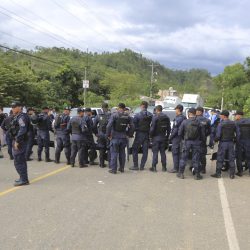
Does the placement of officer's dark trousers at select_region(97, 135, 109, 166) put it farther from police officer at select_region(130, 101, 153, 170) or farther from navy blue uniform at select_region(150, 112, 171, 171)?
navy blue uniform at select_region(150, 112, 171, 171)

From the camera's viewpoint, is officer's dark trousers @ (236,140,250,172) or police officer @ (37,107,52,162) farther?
police officer @ (37,107,52,162)

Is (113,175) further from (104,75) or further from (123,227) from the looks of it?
(104,75)

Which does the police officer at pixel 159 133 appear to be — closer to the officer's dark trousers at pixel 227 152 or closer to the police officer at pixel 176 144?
the police officer at pixel 176 144

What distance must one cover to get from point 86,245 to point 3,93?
24088mm

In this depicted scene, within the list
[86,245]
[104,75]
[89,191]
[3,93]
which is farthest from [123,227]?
[104,75]

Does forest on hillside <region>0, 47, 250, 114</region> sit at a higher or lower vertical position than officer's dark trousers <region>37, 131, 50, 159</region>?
higher

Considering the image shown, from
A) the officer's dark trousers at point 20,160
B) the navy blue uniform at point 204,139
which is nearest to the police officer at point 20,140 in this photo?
the officer's dark trousers at point 20,160

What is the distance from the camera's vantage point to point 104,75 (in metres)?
77.8

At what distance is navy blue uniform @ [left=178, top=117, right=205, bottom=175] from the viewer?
10.1m

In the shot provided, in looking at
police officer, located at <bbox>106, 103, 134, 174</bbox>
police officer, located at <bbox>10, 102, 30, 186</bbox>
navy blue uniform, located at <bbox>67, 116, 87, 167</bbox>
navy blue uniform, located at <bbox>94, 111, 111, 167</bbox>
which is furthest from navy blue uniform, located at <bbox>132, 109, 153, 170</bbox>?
police officer, located at <bbox>10, 102, 30, 186</bbox>

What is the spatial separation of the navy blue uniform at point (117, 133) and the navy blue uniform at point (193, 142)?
1.68 meters

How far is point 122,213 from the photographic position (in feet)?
21.8

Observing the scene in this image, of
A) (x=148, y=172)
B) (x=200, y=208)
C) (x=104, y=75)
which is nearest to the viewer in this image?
(x=200, y=208)

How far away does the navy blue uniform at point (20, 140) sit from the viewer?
28.2 ft
